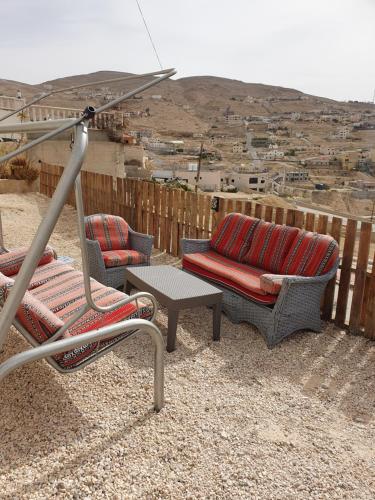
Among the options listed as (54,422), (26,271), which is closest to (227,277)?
(54,422)

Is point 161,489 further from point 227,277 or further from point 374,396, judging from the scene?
point 227,277

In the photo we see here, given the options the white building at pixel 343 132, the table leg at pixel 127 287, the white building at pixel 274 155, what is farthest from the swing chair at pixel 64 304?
the white building at pixel 343 132

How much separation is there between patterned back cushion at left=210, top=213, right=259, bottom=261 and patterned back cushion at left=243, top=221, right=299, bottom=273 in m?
0.09

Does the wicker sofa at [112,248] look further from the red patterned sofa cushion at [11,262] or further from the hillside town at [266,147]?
the hillside town at [266,147]

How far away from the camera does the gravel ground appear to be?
216 centimetres

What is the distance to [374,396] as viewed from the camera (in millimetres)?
3154

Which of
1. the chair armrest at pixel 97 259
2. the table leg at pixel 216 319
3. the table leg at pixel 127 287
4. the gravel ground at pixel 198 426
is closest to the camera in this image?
the gravel ground at pixel 198 426

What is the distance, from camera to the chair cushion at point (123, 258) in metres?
4.94

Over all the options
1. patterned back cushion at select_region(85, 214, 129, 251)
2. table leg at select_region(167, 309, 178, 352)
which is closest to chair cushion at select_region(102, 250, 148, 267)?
patterned back cushion at select_region(85, 214, 129, 251)

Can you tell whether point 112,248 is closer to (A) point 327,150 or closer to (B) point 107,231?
(B) point 107,231

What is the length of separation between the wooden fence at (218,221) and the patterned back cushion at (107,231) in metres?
1.17

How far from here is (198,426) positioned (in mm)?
2633

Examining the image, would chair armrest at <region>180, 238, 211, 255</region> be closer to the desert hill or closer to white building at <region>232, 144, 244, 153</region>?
the desert hill

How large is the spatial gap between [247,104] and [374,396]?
99751 millimetres
